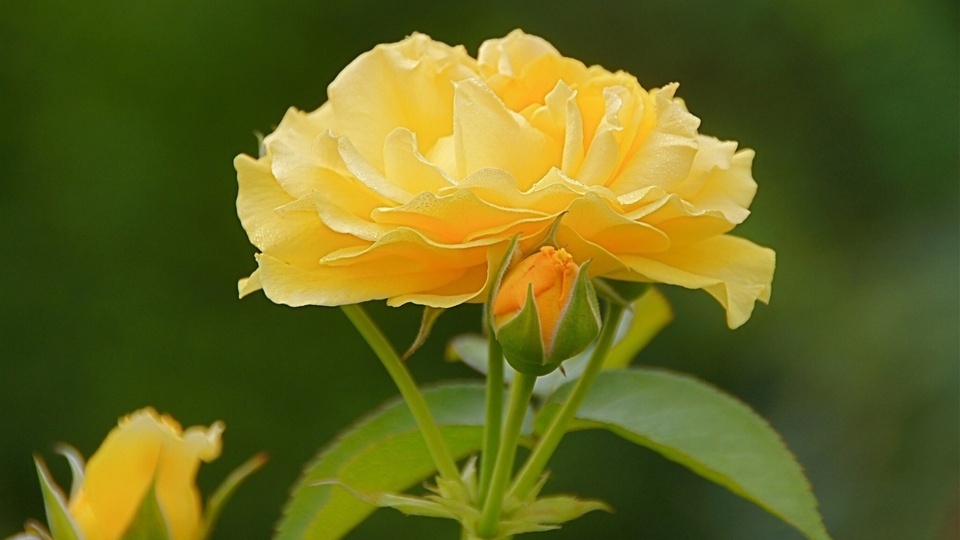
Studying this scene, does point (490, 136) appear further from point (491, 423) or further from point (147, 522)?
point (147, 522)

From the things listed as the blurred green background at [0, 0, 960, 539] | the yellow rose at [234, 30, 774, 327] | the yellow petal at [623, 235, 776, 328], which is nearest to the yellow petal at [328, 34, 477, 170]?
the yellow rose at [234, 30, 774, 327]

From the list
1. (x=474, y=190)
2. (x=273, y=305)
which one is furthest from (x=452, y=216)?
(x=273, y=305)

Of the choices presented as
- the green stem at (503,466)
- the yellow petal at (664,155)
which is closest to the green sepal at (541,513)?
the green stem at (503,466)

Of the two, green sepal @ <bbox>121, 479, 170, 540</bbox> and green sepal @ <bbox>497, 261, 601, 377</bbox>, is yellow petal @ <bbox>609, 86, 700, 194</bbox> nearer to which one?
green sepal @ <bbox>497, 261, 601, 377</bbox>

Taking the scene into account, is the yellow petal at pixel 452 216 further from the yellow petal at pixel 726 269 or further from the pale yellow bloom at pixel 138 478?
the pale yellow bloom at pixel 138 478

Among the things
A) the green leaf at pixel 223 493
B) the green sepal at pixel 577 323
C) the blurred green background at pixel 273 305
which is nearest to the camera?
the green sepal at pixel 577 323
